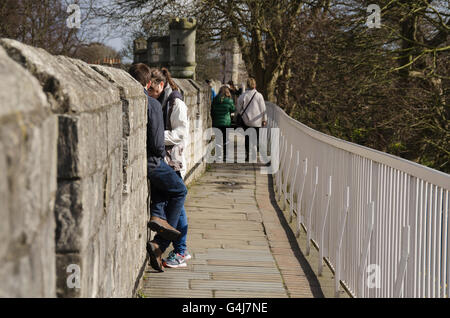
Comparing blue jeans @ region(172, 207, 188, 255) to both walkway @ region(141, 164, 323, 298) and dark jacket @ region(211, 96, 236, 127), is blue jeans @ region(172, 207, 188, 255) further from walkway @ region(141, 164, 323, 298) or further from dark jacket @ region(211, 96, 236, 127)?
dark jacket @ region(211, 96, 236, 127)

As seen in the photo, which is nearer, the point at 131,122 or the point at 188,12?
the point at 131,122

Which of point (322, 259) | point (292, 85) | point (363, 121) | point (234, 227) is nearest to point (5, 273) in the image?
point (322, 259)

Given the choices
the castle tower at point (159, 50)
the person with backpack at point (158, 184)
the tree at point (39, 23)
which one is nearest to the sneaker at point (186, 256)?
the person with backpack at point (158, 184)

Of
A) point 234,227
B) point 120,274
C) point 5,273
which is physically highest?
point 5,273

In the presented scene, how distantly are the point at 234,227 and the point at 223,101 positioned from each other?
566 centimetres

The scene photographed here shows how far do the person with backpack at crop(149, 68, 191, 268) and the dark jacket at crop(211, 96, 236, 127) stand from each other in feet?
22.3

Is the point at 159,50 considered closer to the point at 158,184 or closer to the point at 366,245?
the point at 158,184

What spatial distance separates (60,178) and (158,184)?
3.19m

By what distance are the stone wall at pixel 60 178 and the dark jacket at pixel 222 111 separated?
875 centimetres

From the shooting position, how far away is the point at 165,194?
5.54 metres

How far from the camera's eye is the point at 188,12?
58.9ft

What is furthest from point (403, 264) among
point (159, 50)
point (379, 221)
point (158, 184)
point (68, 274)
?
point (159, 50)

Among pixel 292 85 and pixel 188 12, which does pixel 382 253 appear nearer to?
pixel 188 12

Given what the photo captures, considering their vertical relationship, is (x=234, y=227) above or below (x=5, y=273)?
below
